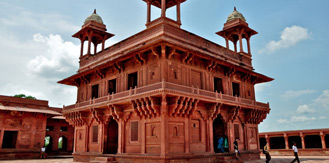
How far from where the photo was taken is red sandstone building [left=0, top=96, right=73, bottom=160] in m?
26.5

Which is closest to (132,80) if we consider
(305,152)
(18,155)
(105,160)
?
(105,160)

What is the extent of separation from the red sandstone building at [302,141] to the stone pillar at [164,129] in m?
18.5

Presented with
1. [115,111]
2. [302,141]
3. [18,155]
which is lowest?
[18,155]

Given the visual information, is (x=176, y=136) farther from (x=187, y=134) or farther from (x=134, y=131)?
(x=134, y=131)

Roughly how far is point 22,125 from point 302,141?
28348 mm

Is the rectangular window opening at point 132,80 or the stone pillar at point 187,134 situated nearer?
the stone pillar at point 187,134

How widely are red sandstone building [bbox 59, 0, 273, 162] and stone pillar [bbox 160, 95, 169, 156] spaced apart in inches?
0.6

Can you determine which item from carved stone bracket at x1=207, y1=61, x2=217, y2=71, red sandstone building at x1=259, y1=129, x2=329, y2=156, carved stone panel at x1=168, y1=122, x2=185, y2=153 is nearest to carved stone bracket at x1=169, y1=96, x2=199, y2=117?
carved stone panel at x1=168, y1=122, x2=185, y2=153

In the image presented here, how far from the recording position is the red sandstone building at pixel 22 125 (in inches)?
1044

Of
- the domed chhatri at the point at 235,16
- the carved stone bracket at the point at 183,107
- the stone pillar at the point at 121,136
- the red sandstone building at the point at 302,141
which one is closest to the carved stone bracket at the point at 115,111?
the stone pillar at the point at 121,136

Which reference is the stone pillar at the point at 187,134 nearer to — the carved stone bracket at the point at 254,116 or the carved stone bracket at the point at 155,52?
the carved stone bracket at the point at 155,52

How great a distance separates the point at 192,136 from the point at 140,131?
3163 mm

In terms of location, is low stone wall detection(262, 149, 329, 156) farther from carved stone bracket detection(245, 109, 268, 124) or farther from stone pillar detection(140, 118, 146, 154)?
stone pillar detection(140, 118, 146, 154)

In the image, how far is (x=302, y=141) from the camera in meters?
27.2
